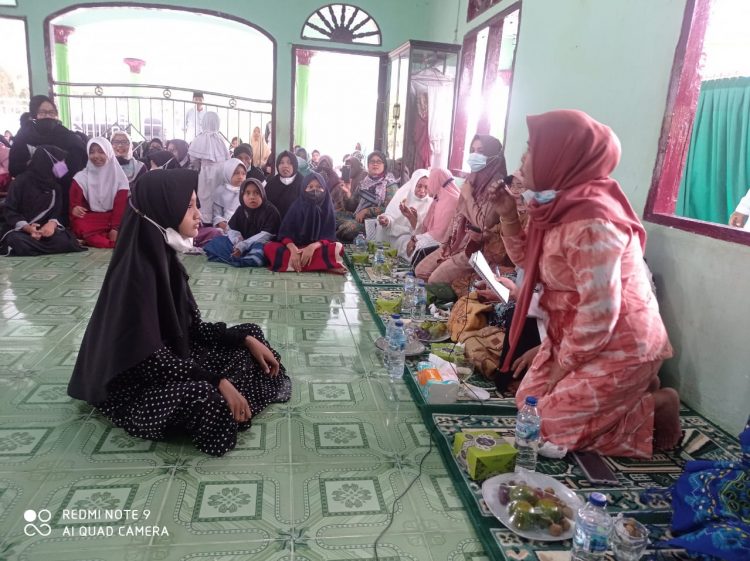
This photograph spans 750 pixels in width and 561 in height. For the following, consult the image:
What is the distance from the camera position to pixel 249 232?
205 inches

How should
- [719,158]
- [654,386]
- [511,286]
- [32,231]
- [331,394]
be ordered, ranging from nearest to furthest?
[654,386] → [331,394] → [511,286] → [719,158] → [32,231]

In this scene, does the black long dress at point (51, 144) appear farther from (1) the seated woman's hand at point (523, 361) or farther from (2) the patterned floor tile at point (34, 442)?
(1) the seated woman's hand at point (523, 361)

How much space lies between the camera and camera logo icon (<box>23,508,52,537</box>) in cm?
157

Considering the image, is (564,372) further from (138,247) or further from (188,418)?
(138,247)

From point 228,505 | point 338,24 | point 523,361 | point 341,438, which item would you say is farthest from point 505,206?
point 338,24

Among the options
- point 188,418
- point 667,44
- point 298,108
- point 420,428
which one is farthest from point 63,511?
point 298,108

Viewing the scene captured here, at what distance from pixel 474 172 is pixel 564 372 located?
211 cm

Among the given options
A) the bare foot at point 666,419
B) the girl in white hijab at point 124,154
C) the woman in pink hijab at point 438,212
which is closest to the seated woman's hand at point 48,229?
the girl in white hijab at point 124,154

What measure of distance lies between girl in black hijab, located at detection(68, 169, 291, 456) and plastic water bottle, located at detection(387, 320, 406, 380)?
85 cm

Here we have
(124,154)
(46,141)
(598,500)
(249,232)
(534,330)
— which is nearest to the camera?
(598,500)

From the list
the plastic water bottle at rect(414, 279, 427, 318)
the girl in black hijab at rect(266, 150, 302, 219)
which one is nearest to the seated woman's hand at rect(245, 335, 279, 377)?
the plastic water bottle at rect(414, 279, 427, 318)

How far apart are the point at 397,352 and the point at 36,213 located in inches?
158

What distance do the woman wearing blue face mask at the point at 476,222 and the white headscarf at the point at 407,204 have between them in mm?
1020

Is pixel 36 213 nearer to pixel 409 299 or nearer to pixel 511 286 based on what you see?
pixel 409 299
